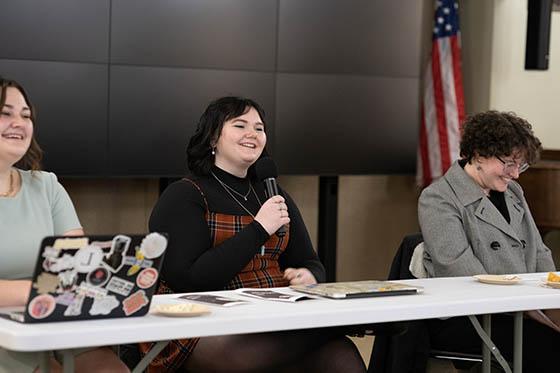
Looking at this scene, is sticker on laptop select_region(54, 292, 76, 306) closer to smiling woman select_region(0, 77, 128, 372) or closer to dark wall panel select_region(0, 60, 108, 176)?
smiling woman select_region(0, 77, 128, 372)

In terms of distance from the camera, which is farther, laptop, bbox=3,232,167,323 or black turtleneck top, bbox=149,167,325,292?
black turtleneck top, bbox=149,167,325,292

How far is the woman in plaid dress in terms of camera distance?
10.8 ft

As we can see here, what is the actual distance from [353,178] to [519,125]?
10.1 feet

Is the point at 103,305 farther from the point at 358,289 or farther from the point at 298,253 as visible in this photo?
the point at 298,253

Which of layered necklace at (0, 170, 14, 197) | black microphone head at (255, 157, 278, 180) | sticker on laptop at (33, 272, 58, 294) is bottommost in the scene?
sticker on laptop at (33, 272, 58, 294)

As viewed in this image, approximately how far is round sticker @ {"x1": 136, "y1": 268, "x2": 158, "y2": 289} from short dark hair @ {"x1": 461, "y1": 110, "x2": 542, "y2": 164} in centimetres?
179

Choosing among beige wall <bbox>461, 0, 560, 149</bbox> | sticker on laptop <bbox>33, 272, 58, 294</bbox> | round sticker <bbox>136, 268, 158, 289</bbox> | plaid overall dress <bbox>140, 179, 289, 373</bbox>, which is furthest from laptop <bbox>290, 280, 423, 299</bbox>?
beige wall <bbox>461, 0, 560, 149</bbox>

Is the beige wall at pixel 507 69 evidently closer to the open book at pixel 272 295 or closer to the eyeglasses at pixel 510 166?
the eyeglasses at pixel 510 166

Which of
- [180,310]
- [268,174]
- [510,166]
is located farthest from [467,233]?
[180,310]

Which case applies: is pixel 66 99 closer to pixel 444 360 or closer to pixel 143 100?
pixel 143 100

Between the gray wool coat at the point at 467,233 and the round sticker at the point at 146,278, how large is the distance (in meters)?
1.50

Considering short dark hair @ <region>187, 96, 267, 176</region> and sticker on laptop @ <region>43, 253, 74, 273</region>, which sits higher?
short dark hair @ <region>187, 96, 267, 176</region>

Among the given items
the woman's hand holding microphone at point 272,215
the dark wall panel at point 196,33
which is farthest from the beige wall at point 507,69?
the woman's hand holding microphone at point 272,215

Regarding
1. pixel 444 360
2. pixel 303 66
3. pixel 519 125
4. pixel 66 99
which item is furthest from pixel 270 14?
pixel 444 360
